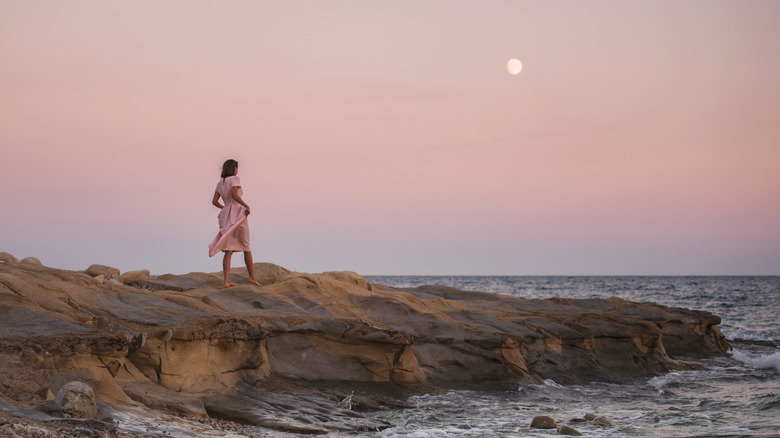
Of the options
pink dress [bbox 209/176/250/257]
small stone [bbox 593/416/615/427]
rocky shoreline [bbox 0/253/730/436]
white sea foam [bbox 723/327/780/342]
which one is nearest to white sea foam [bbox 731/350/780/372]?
rocky shoreline [bbox 0/253/730/436]

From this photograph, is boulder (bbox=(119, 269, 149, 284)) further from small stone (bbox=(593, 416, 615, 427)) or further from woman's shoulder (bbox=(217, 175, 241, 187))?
small stone (bbox=(593, 416, 615, 427))

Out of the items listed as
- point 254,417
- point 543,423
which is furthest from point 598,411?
point 254,417

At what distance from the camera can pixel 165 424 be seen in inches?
232

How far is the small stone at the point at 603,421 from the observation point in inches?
324

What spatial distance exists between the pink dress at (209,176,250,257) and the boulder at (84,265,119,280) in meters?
2.48

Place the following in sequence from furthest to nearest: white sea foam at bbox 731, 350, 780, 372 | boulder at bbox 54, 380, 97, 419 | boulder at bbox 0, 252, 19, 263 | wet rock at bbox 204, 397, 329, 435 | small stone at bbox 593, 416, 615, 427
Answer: white sea foam at bbox 731, 350, 780, 372
boulder at bbox 0, 252, 19, 263
small stone at bbox 593, 416, 615, 427
wet rock at bbox 204, 397, 329, 435
boulder at bbox 54, 380, 97, 419

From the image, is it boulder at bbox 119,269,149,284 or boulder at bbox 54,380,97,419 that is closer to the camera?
boulder at bbox 54,380,97,419

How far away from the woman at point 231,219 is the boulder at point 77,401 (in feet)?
18.2

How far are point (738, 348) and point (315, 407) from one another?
1579 cm

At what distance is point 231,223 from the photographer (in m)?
11.1

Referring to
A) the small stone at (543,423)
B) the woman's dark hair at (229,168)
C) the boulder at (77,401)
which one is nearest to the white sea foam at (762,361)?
the small stone at (543,423)

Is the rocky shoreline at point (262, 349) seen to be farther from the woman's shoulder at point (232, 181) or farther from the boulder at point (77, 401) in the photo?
the woman's shoulder at point (232, 181)

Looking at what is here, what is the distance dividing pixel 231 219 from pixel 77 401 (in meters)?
6.03

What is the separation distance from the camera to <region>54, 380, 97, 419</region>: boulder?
5.17m
